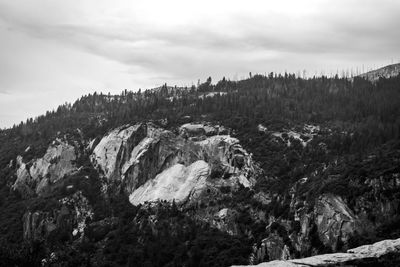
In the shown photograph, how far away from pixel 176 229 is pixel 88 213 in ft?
135

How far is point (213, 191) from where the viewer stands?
144 meters

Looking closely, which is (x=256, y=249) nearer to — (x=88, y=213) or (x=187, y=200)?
(x=187, y=200)

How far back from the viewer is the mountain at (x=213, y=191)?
344ft

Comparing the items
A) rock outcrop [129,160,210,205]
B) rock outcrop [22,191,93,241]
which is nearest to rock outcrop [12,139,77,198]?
rock outcrop [22,191,93,241]

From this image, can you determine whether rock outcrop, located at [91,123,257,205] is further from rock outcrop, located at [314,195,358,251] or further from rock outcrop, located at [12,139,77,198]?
rock outcrop, located at [314,195,358,251]

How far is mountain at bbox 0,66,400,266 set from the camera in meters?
105

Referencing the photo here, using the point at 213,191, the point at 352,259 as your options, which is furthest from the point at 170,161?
the point at 352,259

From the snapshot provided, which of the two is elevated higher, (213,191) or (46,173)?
(213,191)

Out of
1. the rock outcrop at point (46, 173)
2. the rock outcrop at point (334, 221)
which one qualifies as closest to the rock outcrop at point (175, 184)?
the rock outcrop at point (46, 173)

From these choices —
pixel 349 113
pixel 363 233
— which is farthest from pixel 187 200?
pixel 349 113

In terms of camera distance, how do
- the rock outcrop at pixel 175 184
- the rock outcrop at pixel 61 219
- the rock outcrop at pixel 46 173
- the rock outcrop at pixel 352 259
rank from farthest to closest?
the rock outcrop at pixel 46 173 → the rock outcrop at pixel 61 219 → the rock outcrop at pixel 175 184 → the rock outcrop at pixel 352 259

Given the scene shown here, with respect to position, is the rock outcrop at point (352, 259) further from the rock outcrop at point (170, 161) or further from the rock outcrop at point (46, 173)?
the rock outcrop at point (46, 173)

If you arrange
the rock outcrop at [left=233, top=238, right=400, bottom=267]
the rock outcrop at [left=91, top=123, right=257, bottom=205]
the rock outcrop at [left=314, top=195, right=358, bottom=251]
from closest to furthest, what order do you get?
the rock outcrop at [left=233, top=238, right=400, bottom=267] → the rock outcrop at [left=314, top=195, right=358, bottom=251] → the rock outcrop at [left=91, top=123, right=257, bottom=205]

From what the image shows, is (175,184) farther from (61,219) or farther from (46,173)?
(46,173)
